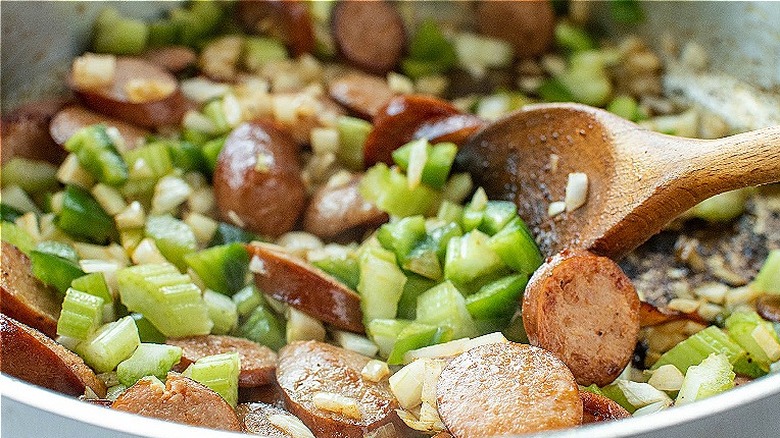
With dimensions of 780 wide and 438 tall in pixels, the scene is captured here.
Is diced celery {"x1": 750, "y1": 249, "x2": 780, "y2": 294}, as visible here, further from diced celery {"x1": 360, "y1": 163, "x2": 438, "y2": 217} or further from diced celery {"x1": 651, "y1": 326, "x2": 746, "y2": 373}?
diced celery {"x1": 360, "y1": 163, "x2": 438, "y2": 217}

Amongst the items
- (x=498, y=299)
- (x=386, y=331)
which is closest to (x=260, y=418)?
(x=386, y=331)

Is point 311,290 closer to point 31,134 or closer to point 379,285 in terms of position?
point 379,285

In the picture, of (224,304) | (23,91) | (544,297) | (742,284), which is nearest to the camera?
(544,297)

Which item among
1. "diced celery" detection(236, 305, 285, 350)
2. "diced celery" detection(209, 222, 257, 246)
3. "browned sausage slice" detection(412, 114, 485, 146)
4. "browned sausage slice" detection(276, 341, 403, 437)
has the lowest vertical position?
"diced celery" detection(236, 305, 285, 350)

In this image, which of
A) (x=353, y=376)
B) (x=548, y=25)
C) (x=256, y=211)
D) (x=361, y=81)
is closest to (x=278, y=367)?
(x=353, y=376)

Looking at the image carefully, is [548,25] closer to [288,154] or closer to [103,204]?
[288,154]

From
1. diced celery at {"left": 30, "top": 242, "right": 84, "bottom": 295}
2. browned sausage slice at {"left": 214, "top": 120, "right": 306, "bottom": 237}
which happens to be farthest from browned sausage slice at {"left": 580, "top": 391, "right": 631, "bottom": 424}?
diced celery at {"left": 30, "top": 242, "right": 84, "bottom": 295}
